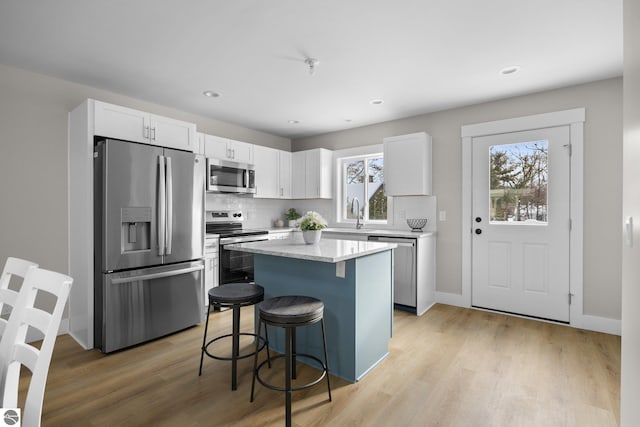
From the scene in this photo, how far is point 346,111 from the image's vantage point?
414 cm

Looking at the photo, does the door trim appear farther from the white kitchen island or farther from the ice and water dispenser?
the ice and water dispenser

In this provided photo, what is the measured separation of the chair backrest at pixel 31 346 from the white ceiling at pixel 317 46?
180 cm

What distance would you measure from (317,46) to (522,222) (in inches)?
113

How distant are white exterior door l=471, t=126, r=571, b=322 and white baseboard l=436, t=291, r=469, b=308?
0.48 ft

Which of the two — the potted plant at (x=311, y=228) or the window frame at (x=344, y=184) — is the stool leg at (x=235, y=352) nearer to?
the potted plant at (x=311, y=228)

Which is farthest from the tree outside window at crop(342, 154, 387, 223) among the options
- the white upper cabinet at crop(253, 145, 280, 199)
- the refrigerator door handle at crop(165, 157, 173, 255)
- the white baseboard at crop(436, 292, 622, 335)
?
the refrigerator door handle at crop(165, 157, 173, 255)

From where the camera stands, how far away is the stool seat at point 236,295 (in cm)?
216

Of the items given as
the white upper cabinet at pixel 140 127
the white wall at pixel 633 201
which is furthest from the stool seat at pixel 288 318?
the white upper cabinet at pixel 140 127

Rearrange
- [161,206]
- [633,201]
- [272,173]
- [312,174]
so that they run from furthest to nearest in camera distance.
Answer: [312,174]
[272,173]
[161,206]
[633,201]

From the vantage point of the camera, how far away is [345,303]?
2.28m

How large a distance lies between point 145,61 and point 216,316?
268cm

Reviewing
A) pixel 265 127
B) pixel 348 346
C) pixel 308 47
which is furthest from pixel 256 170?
pixel 348 346

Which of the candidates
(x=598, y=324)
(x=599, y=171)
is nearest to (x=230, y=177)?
(x=599, y=171)

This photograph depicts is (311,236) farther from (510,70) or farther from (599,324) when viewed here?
(599,324)
